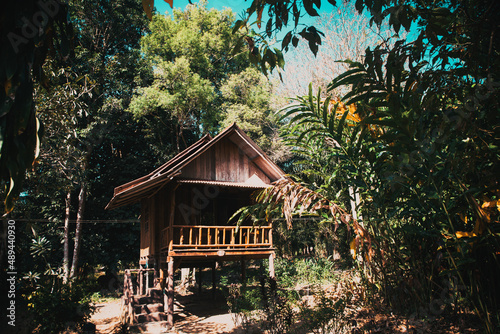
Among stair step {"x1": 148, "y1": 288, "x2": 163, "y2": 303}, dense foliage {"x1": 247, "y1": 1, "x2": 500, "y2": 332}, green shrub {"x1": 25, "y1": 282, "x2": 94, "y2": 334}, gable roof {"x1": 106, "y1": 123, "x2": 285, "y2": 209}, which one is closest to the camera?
dense foliage {"x1": 247, "y1": 1, "x2": 500, "y2": 332}

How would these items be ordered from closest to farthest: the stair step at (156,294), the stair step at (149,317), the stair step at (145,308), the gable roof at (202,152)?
1. the stair step at (149,317)
2. the stair step at (145,308)
3. the gable roof at (202,152)
4. the stair step at (156,294)

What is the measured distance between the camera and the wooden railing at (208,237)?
10867 millimetres

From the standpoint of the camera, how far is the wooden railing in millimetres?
10867

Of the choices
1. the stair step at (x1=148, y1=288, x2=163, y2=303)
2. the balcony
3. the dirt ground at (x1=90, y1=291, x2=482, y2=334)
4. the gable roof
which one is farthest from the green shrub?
the stair step at (x1=148, y1=288, x2=163, y2=303)

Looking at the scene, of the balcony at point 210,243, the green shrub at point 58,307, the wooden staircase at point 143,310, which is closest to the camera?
the green shrub at point 58,307

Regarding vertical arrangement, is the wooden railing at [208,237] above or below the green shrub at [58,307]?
above

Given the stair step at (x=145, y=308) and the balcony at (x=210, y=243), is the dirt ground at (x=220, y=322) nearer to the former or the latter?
the stair step at (x=145, y=308)

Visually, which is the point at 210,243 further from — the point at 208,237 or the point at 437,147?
the point at 437,147

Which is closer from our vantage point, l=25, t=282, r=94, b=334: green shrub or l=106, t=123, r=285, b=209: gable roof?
l=25, t=282, r=94, b=334: green shrub

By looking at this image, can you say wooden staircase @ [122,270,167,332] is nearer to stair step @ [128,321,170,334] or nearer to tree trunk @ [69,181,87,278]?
stair step @ [128,321,170,334]

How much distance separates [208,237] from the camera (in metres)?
11.3

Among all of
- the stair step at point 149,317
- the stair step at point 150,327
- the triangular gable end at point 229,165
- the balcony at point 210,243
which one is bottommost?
the stair step at point 150,327

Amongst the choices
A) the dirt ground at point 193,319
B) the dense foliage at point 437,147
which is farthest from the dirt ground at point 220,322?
the dense foliage at point 437,147

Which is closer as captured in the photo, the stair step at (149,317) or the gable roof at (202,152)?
the stair step at (149,317)
